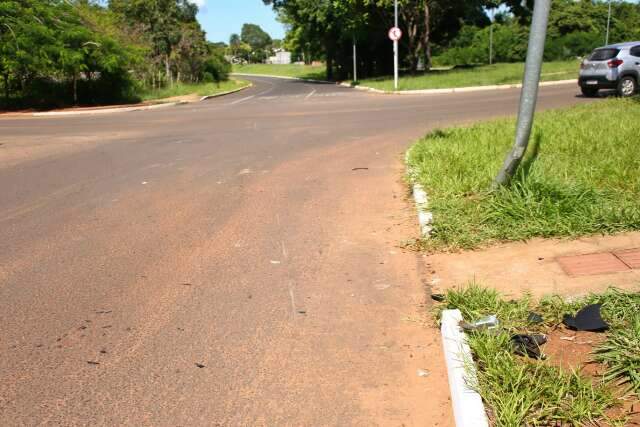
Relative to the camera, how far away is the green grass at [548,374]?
283cm

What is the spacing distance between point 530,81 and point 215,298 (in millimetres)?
3624

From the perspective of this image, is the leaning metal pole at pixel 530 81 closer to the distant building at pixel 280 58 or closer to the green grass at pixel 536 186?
the green grass at pixel 536 186

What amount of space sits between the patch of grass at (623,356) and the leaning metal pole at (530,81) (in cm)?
293

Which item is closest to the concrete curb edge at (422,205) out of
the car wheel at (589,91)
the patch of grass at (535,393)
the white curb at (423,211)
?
the white curb at (423,211)

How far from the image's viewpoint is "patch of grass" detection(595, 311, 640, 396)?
3.04m

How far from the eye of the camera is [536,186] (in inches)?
240

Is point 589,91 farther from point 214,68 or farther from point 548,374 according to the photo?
point 214,68

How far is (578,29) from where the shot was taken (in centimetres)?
6731

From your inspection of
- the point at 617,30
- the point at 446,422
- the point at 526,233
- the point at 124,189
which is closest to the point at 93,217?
the point at 124,189

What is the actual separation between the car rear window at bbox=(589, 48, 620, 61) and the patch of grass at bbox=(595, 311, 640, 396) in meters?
17.3

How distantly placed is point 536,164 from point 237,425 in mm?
5300

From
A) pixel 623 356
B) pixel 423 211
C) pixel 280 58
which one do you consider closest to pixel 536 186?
pixel 423 211

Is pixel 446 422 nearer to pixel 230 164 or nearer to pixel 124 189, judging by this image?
pixel 124 189

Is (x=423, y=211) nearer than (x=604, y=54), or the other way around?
(x=423, y=211)
